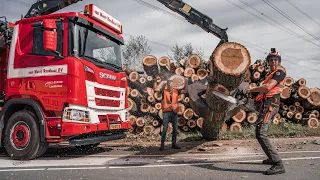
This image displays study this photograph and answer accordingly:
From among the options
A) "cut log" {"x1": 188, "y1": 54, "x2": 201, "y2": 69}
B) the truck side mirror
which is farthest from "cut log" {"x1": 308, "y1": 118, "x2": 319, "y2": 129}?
the truck side mirror

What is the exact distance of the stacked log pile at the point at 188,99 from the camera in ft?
32.1

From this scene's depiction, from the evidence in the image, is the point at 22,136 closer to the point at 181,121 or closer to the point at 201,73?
the point at 181,121

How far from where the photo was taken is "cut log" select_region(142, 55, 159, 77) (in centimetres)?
1037

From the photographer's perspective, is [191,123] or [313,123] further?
[313,123]

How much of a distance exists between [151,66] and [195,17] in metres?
2.91

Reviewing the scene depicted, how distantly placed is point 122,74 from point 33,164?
2.63 meters

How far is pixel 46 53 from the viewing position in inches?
229

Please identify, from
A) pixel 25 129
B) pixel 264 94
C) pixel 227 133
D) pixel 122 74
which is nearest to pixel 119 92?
pixel 122 74

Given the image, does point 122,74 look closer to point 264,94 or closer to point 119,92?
point 119,92

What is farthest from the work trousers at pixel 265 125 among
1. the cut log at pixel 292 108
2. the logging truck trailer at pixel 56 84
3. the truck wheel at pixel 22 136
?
the cut log at pixel 292 108

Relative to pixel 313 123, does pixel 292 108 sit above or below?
above

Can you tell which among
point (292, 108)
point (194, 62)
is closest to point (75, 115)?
point (194, 62)

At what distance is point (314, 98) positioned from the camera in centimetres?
1039

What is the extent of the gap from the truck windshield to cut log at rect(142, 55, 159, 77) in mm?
3173
